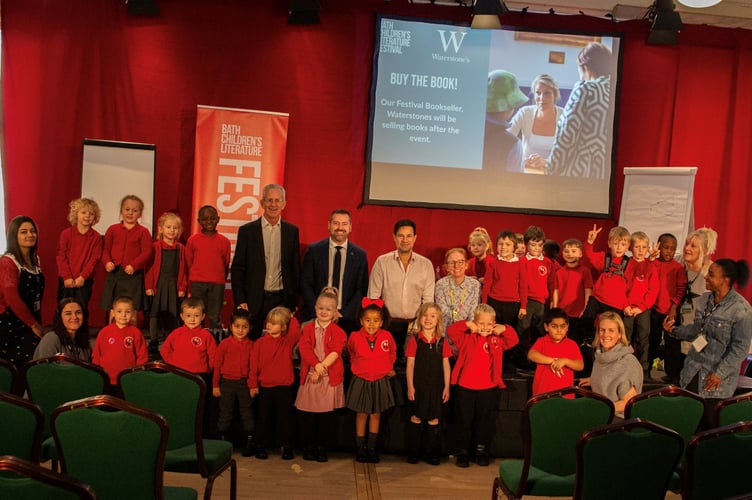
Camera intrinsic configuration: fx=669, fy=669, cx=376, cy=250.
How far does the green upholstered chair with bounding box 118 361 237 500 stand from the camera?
3105 millimetres

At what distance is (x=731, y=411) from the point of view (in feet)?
10.3

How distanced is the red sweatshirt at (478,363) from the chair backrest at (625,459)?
1.90 m

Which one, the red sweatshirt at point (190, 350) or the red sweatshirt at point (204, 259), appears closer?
the red sweatshirt at point (190, 350)

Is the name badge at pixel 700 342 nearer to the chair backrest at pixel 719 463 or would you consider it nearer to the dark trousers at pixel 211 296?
the chair backrest at pixel 719 463

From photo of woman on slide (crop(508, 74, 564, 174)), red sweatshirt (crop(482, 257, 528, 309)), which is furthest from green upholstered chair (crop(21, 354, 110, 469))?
photo of woman on slide (crop(508, 74, 564, 174))

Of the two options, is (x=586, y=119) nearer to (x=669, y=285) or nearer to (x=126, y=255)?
(x=669, y=285)

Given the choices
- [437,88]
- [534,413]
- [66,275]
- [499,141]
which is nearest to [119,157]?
[66,275]

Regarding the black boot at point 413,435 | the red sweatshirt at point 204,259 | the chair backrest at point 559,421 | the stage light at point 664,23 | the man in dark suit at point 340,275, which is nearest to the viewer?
the chair backrest at point 559,421

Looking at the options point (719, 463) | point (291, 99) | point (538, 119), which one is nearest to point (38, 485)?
point (719, 463)

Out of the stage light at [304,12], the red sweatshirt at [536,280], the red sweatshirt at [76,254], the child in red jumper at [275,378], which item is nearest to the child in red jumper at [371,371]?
the child in red jumper at [275,378]

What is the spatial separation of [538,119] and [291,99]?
2.71 m

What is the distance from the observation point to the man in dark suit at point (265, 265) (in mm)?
5191

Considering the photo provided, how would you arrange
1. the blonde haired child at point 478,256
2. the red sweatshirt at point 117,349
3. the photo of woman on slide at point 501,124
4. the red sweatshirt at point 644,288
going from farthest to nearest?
1. the photo of woman on slide at point 501,124
2. the blonde haired child at point 478,256
3. the red sweatshirt at point 644,288
4. the red sweatshirt at point 117,349

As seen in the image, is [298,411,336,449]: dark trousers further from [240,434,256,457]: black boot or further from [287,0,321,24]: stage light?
[287,0,321,24]: stage light
